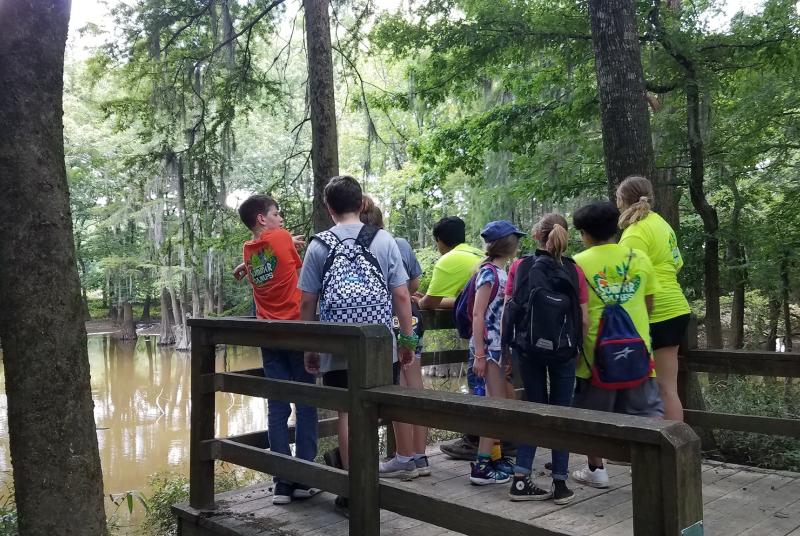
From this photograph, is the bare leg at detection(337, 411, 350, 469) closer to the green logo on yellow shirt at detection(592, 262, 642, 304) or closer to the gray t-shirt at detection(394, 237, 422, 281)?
the gray t-shirt at detection(394, 237, 422, 281)

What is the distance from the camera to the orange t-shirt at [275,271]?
151 inches

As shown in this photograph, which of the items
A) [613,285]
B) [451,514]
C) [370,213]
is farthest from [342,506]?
[613,285]

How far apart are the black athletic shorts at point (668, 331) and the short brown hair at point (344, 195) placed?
6.27 feet

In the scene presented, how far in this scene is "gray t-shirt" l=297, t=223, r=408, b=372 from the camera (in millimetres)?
3322

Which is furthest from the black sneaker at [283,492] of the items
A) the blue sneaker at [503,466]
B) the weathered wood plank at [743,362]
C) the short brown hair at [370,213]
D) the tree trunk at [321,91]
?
the tree trunk at [321,91]

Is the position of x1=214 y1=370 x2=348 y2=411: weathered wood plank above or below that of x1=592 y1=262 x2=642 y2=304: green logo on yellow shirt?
below

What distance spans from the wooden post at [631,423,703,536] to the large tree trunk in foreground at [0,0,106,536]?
266cm

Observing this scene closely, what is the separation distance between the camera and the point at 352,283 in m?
3.29

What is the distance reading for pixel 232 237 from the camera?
35.3ft

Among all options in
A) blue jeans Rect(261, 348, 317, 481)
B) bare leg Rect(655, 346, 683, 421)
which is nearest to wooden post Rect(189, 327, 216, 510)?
blue jeans Rect(261, 348, 317, 481)

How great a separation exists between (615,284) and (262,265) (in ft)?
6.55

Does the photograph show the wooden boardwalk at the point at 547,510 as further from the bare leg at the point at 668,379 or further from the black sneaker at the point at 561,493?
the bare leg at the point at 668,379

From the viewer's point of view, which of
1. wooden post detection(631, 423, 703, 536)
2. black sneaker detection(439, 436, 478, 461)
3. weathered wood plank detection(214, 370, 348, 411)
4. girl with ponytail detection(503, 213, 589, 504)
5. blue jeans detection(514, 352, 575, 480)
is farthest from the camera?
black sneaker detection(439, 436, 478, 461)

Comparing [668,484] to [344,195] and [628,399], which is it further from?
[344,195]
